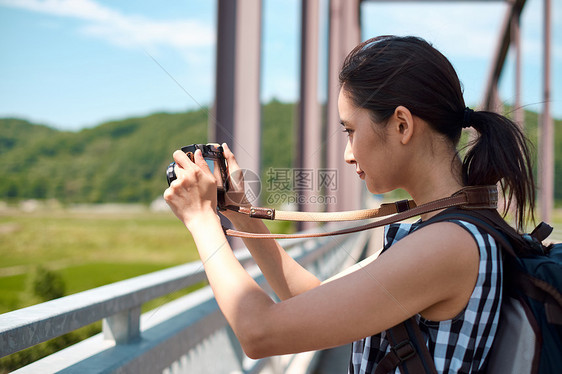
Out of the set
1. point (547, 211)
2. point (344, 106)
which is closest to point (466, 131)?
point (344, 106)

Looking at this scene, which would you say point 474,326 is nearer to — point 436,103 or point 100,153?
point 436,103

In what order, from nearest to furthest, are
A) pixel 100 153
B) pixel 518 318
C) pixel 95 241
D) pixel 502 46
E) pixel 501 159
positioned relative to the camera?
1. pixel 518 318
2. pixel 501 159
3. pixel 502 46
4. pixel 100 153
5. pixel 95 241

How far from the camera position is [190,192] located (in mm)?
1032

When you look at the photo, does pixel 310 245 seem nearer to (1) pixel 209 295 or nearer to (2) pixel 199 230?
(1) pixel 209 295

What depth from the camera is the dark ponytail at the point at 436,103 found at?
1.09 meters

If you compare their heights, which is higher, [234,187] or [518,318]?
A: [234,187]

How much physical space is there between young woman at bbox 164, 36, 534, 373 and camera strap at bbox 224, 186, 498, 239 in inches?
1.8

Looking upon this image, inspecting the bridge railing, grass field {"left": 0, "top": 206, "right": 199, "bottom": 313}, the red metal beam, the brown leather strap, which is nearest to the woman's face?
the brown leather strap

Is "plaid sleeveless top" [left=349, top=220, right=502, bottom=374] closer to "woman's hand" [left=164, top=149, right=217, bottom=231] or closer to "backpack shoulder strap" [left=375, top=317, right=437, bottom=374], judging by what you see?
"backpack shoulder strap" [left=375, top=317, right=437, bottom=374]

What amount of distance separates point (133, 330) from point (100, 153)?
160 feet

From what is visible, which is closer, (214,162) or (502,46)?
(214,162)

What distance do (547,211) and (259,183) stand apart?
8692 millimetres

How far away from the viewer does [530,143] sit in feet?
3.91

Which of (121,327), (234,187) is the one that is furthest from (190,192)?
(121,327)
